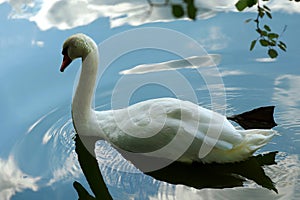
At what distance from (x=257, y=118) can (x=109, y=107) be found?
0.62 meters

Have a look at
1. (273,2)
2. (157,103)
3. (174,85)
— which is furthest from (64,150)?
(273,2)

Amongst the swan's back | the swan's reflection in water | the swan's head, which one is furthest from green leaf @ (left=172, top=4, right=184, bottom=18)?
the swan's head

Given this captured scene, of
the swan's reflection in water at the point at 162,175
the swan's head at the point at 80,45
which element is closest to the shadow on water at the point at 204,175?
the swan's reflection in water at the point at 162,175

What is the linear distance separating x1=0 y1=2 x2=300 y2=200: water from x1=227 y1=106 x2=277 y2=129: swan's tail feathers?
4cm

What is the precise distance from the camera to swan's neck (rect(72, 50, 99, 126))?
2.29 meters

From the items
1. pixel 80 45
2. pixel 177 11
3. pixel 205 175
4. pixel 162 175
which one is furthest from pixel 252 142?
pixel 80 45

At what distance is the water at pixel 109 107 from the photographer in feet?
6.52

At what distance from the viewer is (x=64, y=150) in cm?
223

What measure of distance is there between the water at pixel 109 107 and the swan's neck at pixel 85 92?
0.09 metres

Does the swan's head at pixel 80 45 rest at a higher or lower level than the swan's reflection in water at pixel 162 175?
higher

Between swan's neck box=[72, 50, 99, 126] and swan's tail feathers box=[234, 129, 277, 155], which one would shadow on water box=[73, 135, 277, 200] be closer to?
swan's tail feathers box=[234, 129, 277, 155]

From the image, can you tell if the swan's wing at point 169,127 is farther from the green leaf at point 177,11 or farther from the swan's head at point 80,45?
the green leaf at point 177,11

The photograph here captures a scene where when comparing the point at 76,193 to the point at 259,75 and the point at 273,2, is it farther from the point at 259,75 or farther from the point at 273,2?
the point at 273,2

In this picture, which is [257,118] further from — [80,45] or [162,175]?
[80,45]
